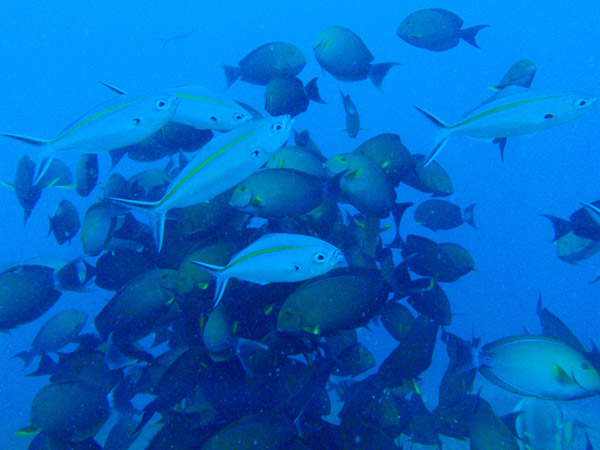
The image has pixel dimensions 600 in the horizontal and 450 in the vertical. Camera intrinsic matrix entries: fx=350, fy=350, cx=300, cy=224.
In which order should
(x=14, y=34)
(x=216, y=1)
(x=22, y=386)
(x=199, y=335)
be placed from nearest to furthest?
(x=199, y=335) → (x=22, y=386) → (x=14, y=34) → (x=216, y=1)

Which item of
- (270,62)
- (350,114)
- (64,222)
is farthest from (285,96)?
(64,222)

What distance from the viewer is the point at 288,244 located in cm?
205

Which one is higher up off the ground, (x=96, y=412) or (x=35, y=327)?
(x=96, y=412)

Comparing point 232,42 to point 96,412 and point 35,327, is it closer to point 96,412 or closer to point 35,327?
point 35,327

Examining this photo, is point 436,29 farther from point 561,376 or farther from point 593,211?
point 561,376

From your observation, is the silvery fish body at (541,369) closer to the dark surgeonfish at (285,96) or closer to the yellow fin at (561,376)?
the yellow fin at (561,376)

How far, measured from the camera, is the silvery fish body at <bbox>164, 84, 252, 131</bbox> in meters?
2.62

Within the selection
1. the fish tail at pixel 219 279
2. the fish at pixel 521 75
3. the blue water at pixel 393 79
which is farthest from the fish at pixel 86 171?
the blue water at pixel 393 79

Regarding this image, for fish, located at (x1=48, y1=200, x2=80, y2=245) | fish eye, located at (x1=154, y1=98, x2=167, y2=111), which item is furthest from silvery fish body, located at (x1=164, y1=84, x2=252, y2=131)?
fish, located at (x1=48, y1=200, x2=80, y2=245)

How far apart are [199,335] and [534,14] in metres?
81.0

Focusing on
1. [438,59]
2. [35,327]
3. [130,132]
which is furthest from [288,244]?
[438,59]

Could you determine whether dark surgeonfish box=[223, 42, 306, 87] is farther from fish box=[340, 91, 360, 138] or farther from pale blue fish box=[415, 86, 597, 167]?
pale blue fish box=[415, 86, 597, 167]

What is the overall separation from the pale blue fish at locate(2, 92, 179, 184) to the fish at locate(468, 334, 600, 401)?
2710mm

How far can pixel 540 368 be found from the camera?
2439 millimetres
